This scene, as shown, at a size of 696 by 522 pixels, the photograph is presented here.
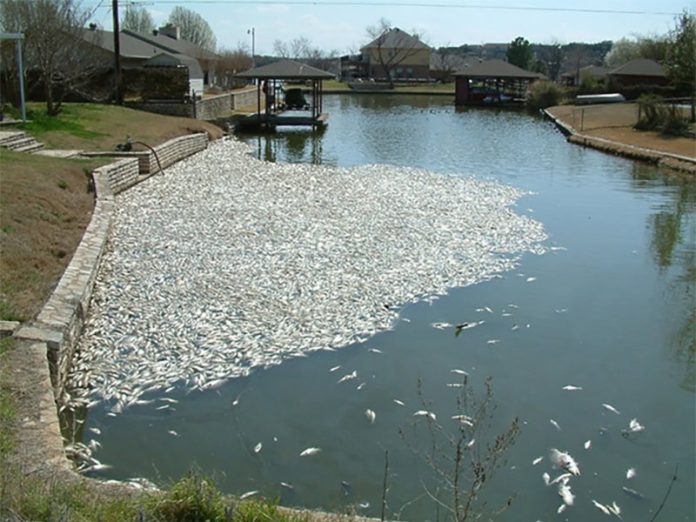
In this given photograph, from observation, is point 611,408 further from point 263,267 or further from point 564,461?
point 263,267

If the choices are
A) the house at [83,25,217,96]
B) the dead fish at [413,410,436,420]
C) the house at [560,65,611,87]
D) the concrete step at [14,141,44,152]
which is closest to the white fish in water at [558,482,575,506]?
the dead fish at [413,410,436,420]

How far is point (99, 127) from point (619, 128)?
21.9 m

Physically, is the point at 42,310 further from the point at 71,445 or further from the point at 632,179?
the point at 632,179

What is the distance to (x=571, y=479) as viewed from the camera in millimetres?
5379

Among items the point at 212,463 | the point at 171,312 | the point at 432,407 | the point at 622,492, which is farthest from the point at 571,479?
the point at 171,312

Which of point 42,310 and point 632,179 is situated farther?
point 632,179

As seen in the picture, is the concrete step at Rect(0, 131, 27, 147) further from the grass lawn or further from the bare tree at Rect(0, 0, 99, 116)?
the bare tree at Rect(0, 0, 99, 116)

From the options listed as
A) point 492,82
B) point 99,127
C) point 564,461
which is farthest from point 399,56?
point 564,461

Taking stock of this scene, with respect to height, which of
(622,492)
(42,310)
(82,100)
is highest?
(82,100)

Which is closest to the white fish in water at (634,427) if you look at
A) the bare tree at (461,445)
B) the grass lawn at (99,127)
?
the bare tree at (461,445)

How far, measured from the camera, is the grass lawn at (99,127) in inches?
754

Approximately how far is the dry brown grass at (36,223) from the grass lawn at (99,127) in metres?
4.60

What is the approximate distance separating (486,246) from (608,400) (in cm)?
545

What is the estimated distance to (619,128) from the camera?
31953mm
